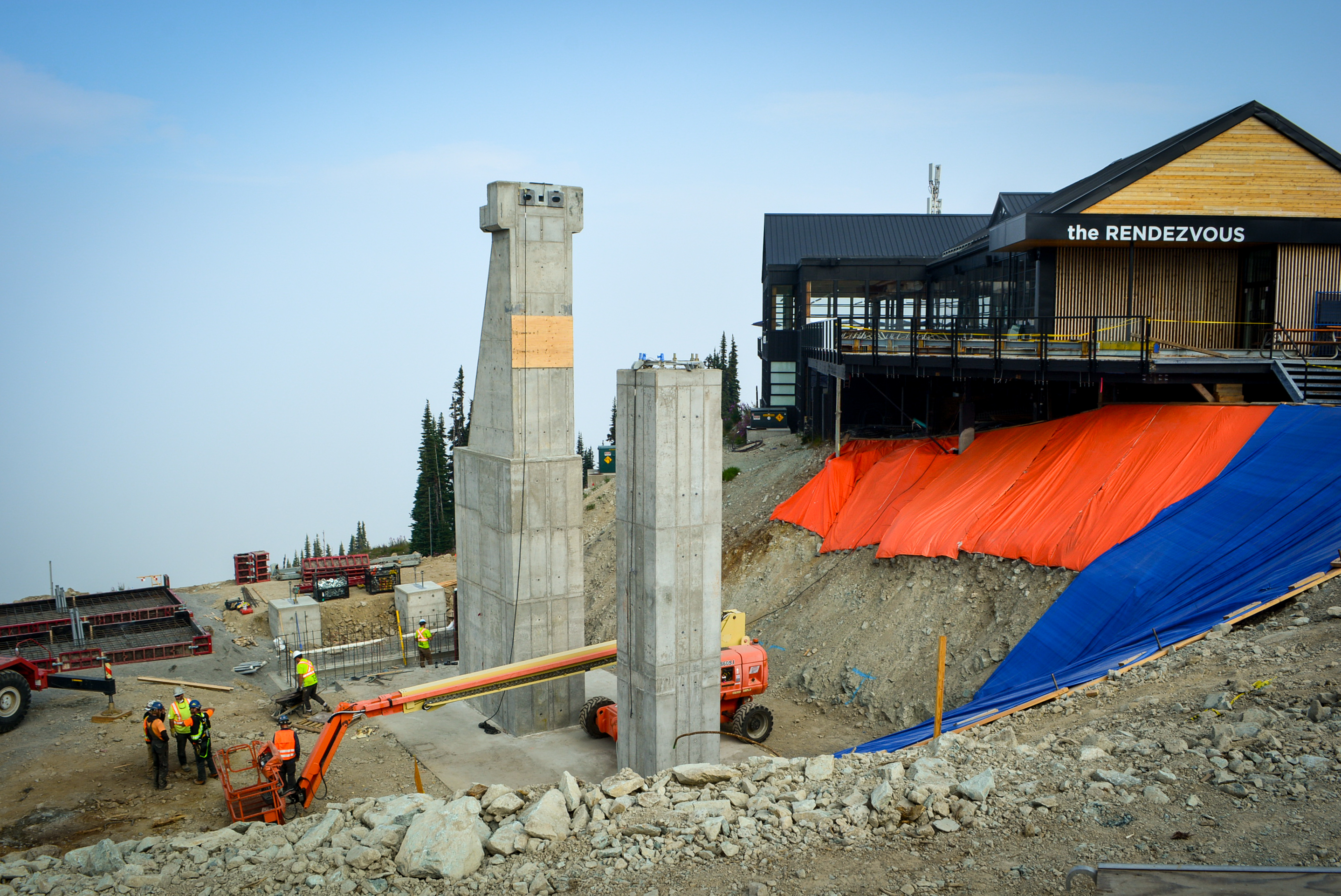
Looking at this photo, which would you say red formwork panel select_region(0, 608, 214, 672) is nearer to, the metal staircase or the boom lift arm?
the boom lift arm

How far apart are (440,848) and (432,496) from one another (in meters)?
64.8

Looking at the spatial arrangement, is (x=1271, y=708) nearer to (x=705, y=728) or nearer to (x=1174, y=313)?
(x=705, y=728)

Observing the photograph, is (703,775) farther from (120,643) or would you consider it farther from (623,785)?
(120,643)

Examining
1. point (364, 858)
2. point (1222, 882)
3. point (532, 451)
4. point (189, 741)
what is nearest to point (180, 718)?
point (189, 741)

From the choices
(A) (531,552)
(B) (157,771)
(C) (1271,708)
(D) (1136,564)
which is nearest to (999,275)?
(D) (1136,564)

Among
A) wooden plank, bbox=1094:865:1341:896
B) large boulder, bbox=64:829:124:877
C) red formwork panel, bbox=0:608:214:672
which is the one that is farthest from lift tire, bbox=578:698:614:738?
wooden plank, bbox=1094:865:1341:896

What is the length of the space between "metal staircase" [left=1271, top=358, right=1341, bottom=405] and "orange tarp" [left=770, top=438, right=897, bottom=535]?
11.2m

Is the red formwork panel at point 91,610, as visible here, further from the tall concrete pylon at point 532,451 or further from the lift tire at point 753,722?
the lift tire at point 753,722

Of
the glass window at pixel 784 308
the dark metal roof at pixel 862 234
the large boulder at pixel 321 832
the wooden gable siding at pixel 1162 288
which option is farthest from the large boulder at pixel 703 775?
the dark metal roof at pixel 862 234

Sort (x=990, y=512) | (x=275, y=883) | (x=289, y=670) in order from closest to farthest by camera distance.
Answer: (x=275, y=883) → (x=990, y=512) → (x=289, y=670)

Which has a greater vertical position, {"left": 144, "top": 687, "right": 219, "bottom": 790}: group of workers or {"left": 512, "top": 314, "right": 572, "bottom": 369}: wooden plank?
{"left": 512, "top": 314, "right": 572, "bottom": 369}: wooden plank

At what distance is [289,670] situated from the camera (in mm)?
27344

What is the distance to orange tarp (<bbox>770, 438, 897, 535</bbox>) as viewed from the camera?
29750 mm

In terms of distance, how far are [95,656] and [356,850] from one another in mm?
18151
